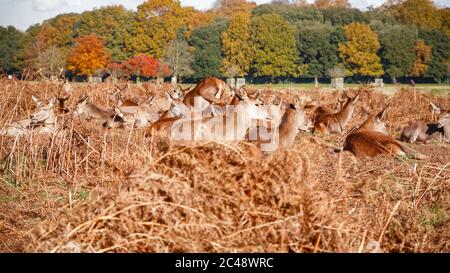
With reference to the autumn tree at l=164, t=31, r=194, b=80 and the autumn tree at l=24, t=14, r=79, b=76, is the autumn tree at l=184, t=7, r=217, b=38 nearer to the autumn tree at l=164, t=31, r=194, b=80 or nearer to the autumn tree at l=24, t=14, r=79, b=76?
the autumn tree at l=164, t=31, r=194, b=80

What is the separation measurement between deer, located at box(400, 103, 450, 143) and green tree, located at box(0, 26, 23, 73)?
211ft

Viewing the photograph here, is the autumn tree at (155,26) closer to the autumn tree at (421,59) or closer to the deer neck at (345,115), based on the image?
the autumn tree at (421,59)

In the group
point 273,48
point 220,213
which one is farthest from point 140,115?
point 273,48

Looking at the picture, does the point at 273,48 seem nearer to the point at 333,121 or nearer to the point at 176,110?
the point at 176,110

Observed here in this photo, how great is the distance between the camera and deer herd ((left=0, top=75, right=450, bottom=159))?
34.3 ft

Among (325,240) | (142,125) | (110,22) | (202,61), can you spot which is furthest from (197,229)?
(110,22)

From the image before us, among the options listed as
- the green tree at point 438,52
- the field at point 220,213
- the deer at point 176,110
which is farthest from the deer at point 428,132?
the green tree at point 438,52

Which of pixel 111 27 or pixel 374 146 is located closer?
pixel 374 146

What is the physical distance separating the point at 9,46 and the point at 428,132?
230ft

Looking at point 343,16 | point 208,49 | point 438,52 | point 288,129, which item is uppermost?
point 343,16

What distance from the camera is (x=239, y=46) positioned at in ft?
234

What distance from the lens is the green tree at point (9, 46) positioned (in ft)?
236

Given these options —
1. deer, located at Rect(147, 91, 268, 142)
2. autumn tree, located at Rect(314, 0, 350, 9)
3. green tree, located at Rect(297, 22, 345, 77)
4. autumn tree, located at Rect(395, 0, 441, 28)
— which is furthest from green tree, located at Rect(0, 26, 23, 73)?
deer, located at Rect(147, 91, 268, 142)
